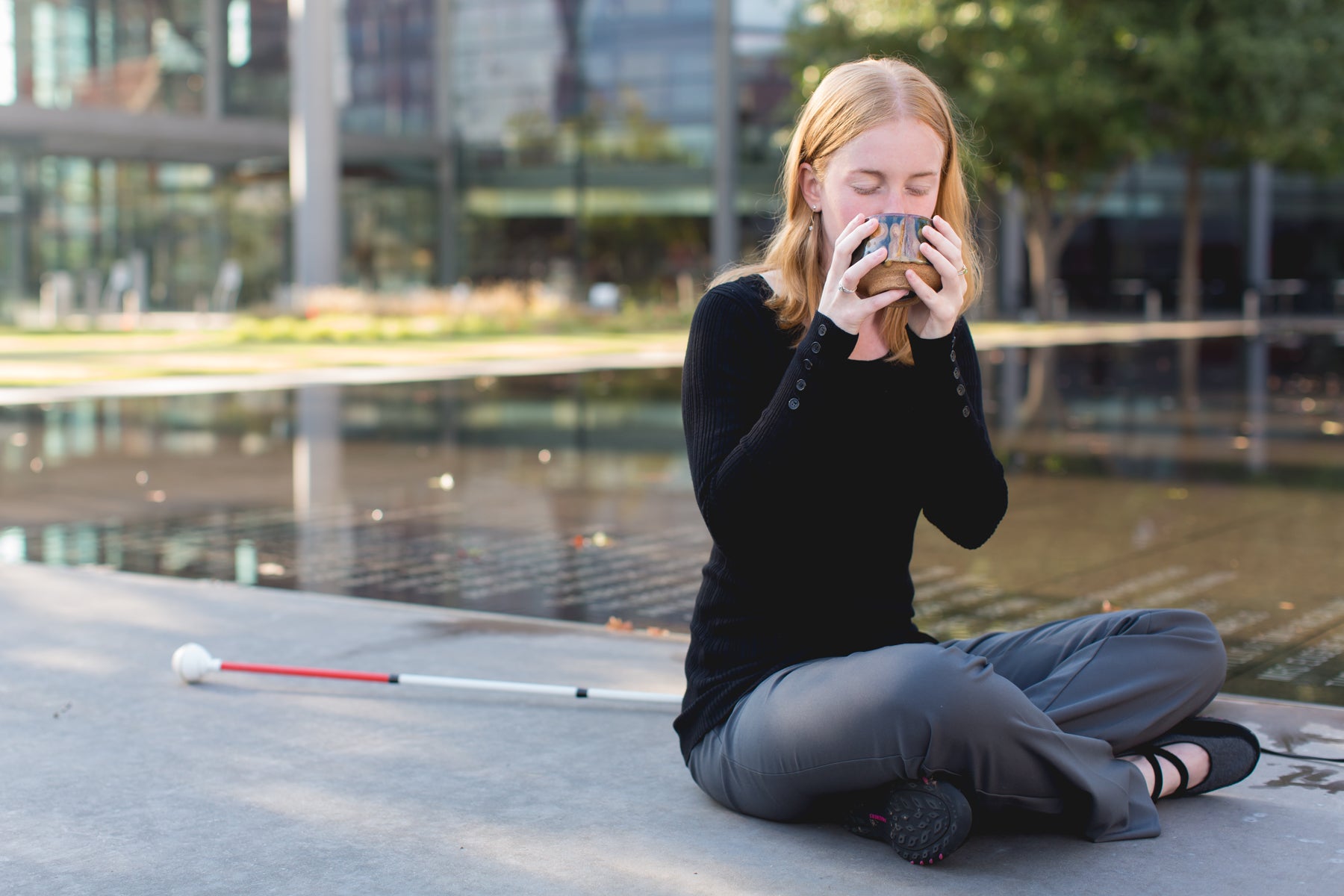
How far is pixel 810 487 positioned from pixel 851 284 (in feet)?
1.48

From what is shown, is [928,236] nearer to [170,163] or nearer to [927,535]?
[927,535]

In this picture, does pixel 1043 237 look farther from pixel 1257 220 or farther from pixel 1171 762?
pixel 1171 762

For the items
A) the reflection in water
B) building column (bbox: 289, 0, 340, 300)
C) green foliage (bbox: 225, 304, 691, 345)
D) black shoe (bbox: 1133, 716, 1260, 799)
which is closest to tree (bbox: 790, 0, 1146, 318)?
green foliage (bbox: 225, 304, 691, 345)

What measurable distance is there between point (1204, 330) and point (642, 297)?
41.4 ft

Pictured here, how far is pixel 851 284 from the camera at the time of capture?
3117mm

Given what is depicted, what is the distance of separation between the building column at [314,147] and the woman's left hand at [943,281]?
2446cm

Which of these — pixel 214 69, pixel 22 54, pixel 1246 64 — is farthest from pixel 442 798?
pixel 214 69

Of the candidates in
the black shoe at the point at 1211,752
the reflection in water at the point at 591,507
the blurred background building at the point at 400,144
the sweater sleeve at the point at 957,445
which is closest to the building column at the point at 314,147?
the blurred background building at the point at 400,144

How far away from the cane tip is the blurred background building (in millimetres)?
29010

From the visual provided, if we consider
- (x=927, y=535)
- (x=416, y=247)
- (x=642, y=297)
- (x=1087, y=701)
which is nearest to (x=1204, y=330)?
(x=642, y=297)

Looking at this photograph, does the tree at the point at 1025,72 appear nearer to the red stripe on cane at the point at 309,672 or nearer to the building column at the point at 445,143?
the building column at the point at 445,143

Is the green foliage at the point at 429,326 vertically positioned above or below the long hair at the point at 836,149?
below

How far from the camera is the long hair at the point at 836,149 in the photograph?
10.8 ft

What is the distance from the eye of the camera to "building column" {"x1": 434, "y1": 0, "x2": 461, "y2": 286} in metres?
38.4
